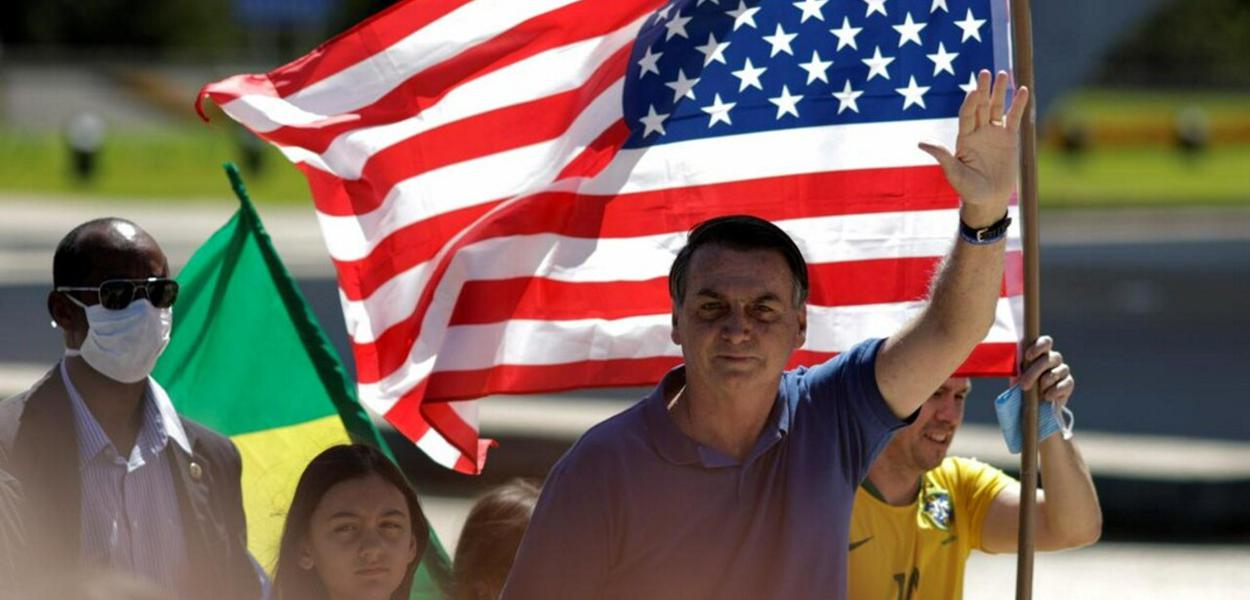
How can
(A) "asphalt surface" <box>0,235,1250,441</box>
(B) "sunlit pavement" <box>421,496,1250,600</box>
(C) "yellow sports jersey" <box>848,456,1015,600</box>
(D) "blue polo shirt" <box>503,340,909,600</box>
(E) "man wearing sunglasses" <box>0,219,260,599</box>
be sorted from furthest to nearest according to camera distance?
(A) "asphalt surface" <box>0,235,1250,441</box> → (B) "sunlit pavement" <box>421,496,1250,600</box> → (C) "yellow sports jersey" <box>848,456,1015,600</box> → (E) "man wearing sunglasses" <box>0,219,260,599</box> → (D) "blue polo shirt" <box>503,340,909,600</box>

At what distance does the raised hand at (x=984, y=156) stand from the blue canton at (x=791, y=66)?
1.15 metres

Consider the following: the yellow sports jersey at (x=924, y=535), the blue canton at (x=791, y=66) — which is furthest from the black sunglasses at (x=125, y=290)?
the yellow sports jersey at (x=924, y=535)

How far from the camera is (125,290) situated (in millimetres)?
4316

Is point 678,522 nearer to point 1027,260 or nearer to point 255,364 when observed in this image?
point 1027,260

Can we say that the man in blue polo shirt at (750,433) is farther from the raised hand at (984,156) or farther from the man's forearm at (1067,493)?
the man's forearm at (1067,493)

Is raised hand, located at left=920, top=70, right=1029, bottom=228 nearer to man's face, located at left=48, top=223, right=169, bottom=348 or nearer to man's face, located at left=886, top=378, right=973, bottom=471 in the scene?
man's face, located at left=886, top=378, right=973, bottom=471


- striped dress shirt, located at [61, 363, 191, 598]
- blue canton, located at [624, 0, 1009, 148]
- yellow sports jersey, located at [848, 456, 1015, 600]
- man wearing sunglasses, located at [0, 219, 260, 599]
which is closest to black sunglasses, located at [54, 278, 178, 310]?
man wearing sunglasses, located at [0, 219, 260, 599]

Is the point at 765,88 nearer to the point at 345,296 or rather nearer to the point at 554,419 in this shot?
the point at 345,296

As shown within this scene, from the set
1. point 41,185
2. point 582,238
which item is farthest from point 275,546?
point 41,185

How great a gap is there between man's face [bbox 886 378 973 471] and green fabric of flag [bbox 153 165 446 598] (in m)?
1.46

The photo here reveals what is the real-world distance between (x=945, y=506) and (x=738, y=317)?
1.22 meters

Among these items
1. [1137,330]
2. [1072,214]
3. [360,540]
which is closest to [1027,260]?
[360,540]

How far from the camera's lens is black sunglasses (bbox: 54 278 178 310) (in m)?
4.30

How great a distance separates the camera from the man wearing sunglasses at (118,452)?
4035 millimetres
